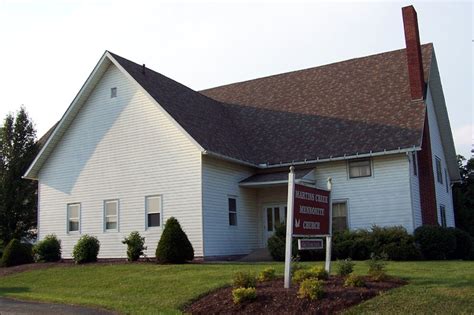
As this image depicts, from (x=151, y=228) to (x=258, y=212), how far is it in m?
5.38

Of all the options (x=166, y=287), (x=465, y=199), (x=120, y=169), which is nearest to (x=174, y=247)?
(x=166, y=287)

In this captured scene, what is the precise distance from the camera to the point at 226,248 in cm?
2323

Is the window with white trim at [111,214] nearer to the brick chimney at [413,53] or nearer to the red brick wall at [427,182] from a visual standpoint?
the red brick wall at [427,182]

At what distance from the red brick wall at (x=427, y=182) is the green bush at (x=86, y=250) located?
14.1 meters

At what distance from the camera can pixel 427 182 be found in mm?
24734

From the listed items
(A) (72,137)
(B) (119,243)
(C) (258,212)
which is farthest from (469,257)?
(A) (72,137)

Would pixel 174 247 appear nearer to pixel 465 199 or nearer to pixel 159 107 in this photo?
pixel 159 107

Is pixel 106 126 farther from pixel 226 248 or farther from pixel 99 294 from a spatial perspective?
pixel 99 294

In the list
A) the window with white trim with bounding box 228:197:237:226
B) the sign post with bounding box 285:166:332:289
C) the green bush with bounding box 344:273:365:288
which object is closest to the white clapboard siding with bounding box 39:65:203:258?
the window with white trim with bounding box 228:197:237:226

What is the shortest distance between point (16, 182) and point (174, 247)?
17.8 metres

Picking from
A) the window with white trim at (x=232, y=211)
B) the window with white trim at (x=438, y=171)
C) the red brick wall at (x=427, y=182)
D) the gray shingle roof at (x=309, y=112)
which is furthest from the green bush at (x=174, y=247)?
the window with white trim at (x=438, y=171)

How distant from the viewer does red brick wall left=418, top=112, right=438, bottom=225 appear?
24233 millimetres

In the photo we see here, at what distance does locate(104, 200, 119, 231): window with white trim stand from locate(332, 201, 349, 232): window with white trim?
9735 millimetres

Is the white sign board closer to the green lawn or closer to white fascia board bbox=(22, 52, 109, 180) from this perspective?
the green lawn
